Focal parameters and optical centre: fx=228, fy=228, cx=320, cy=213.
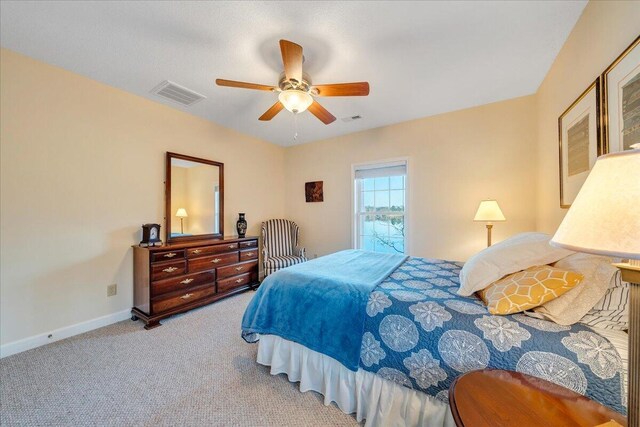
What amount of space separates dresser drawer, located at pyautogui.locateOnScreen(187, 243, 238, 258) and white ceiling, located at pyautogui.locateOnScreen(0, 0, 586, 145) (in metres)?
1.85

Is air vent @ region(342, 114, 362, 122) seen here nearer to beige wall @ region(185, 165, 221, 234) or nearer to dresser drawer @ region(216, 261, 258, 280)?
beige wall @ region(185, 165, 221, 234)

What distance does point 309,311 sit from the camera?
1.52 m

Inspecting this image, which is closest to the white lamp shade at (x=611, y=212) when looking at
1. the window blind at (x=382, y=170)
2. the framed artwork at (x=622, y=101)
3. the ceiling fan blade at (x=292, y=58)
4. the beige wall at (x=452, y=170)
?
the framed artwork at (x=622, y=101)

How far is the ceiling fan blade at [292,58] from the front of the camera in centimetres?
151

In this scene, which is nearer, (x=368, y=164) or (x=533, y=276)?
(x=533, y=276)

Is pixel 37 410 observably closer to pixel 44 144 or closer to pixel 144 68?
pixel 44 144

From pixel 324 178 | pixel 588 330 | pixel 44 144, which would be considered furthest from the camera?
pixel 324 178

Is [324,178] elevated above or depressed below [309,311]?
above

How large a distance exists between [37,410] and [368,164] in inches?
158

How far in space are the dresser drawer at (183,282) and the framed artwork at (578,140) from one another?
3.70 m

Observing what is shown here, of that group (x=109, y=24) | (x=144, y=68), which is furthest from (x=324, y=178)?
(x=109, y=24)

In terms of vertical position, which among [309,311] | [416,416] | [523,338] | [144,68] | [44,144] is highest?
[144,68]

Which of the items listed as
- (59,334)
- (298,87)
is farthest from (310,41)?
(59,334)

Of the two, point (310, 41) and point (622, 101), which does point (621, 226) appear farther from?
point (310, 41)
